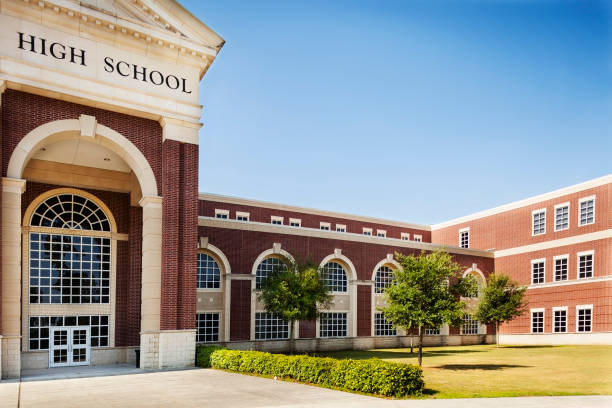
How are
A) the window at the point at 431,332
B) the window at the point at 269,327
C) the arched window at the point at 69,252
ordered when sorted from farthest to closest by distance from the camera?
the window at the point at 431,332, the window at the point at 269,327, the arched window at the point at 69,252

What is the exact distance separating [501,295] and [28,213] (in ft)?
107

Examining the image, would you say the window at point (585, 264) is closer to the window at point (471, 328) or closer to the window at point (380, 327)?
the window at point (471, 328)

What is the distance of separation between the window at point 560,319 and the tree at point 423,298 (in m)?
19.7

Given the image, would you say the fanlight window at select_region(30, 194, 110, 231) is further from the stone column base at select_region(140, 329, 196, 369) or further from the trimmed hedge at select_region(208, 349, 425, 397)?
the trimmed hedge at select_region(208, 349, 425, 397)

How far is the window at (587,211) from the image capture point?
4016 cm

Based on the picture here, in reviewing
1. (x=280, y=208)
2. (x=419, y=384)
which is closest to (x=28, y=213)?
(x=419, y=384)

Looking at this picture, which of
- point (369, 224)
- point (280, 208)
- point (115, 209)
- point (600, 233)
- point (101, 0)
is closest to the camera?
point (101, 0)

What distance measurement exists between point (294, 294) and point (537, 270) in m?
25.0

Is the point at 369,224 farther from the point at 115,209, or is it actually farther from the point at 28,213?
the point at 28,213

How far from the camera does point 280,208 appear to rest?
155ft

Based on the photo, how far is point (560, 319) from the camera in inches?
1617

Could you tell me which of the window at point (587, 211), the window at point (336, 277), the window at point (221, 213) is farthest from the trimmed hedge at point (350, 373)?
the window at point (587, 211)

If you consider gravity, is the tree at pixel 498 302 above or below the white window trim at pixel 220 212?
below

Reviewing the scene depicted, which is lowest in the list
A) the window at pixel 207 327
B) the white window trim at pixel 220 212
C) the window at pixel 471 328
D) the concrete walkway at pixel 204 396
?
the window at pixel 471 328
